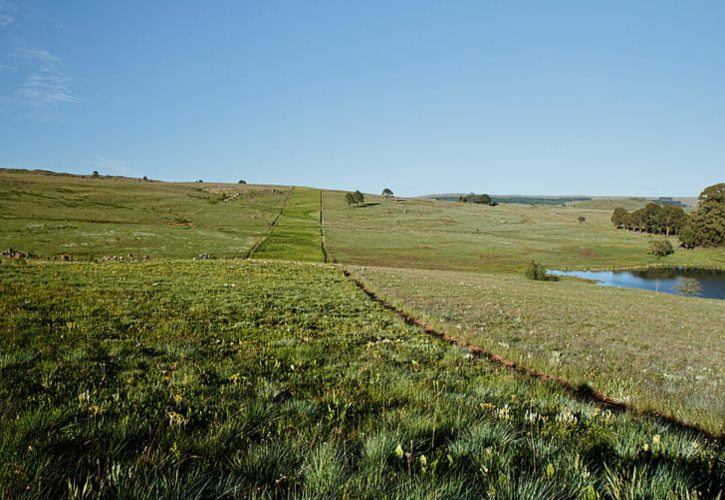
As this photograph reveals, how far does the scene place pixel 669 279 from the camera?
74.1 meters

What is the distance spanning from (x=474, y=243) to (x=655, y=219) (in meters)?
89.2

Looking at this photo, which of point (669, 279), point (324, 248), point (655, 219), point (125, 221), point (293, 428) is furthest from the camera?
point (655, 219)

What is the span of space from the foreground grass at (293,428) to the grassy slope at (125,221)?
1936 inches

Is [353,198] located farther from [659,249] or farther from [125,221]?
[659,249]

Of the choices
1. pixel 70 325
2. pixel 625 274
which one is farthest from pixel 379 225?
pixel 70 325

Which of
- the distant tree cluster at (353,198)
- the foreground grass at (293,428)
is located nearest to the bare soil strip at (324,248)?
the distant tree cluster at (353,198)

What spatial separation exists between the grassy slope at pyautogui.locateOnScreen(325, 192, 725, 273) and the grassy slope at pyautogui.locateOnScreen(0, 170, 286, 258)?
73.6 ft

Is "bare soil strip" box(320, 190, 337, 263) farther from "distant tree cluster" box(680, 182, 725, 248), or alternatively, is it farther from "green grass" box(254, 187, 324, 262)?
"distant tree cluster" box(680, 182, 725, 248)

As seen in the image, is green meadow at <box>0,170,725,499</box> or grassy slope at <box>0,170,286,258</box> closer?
green meadow at <box>0,170,725,499</box>

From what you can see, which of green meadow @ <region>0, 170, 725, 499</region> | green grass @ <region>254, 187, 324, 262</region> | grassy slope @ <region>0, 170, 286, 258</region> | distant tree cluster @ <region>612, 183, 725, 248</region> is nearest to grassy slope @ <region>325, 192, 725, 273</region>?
green grass @ <region>254, 187, 324, 262</region>

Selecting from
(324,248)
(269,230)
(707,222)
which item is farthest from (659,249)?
(269,230)

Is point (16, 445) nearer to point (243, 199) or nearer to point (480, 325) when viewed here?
point (480, 325)

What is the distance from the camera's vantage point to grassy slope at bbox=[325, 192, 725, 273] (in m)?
74.9

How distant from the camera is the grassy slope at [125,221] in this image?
53.7 metres
